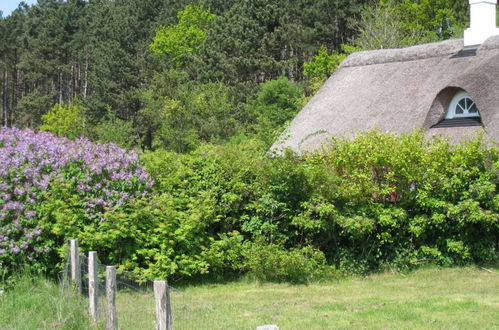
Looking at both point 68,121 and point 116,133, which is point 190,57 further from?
point 116,133

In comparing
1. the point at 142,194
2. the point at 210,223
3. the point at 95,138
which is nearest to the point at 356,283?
the point at 210,223

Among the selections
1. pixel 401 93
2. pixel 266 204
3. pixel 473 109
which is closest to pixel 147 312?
pixel 266 204

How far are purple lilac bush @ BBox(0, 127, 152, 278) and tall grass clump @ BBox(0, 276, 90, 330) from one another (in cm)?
121

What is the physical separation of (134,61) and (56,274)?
39.4m

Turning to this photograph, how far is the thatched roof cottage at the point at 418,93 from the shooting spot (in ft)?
47.4

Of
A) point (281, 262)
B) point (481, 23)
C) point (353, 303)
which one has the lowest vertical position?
point (353, 303)

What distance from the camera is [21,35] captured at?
220 feet

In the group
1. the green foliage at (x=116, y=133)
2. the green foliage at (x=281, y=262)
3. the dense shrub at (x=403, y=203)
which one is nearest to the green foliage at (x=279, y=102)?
the green foliage at (x=116, y=133)

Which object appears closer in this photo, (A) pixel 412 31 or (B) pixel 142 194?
(B) pixel 142 194

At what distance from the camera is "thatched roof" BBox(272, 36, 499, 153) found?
47.3 ft

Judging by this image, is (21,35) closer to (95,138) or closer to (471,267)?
→ (95,138)

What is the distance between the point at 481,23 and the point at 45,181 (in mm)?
11692

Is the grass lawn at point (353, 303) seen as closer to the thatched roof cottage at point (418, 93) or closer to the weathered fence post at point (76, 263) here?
the weathered fence post at point (76, 263)

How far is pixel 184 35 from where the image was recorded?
51.1 meters
